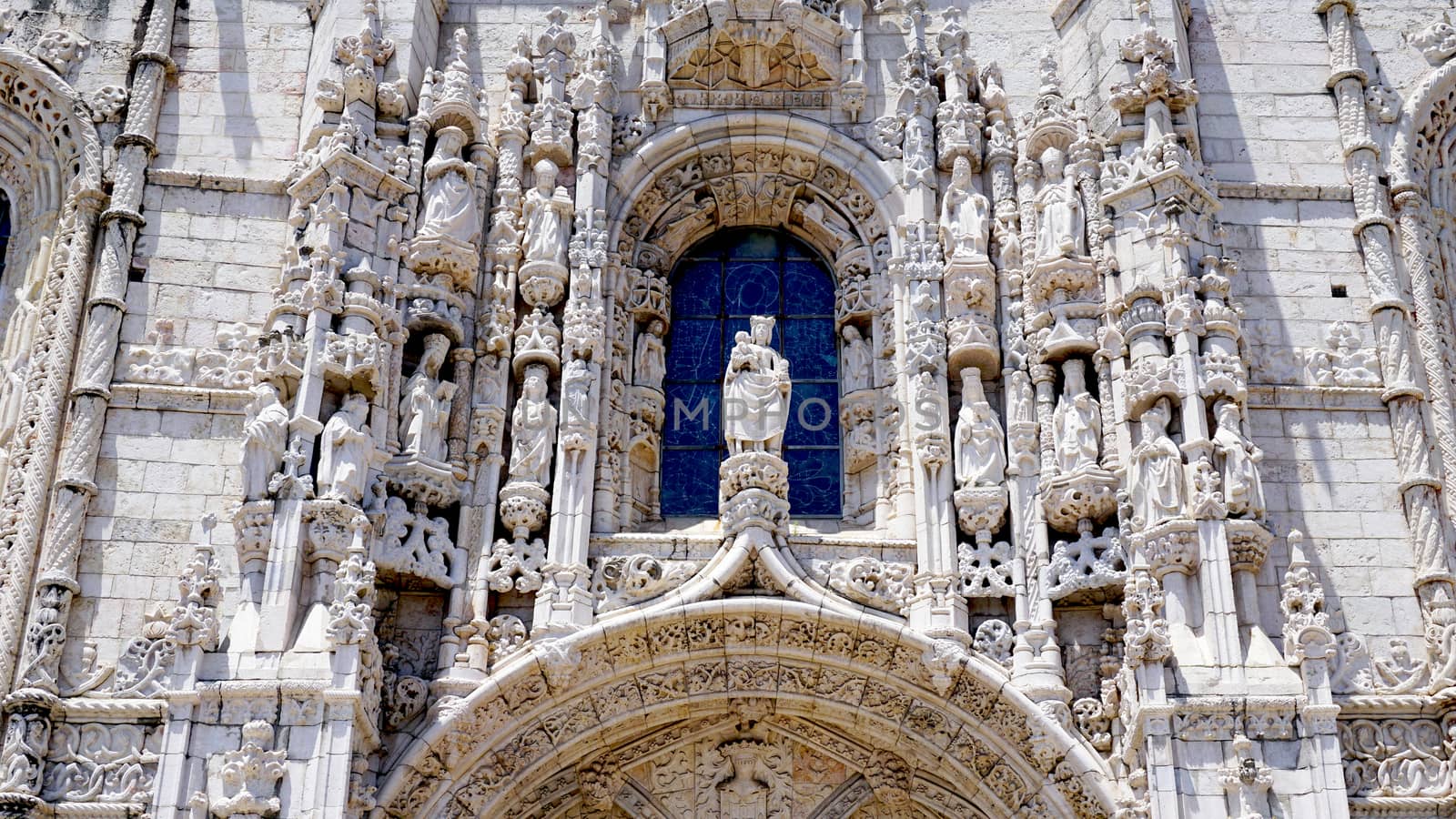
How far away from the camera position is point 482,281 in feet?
51.7

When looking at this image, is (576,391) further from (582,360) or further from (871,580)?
(871,580)

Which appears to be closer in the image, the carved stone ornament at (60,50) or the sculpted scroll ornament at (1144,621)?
the sculpted scroll ornament at (1144,621)

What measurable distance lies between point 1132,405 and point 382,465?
5478 mm

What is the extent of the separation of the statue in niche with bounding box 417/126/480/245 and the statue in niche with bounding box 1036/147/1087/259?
442 cm

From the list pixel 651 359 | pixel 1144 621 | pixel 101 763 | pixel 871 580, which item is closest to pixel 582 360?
pixel 651 359

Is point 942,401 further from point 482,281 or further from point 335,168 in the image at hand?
point 335,168

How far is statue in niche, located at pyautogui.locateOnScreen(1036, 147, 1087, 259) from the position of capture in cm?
1537

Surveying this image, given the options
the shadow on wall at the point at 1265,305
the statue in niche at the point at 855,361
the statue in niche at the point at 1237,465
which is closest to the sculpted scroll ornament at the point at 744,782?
the statue in niche at the point at 855,361

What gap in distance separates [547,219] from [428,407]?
1952 millimetres

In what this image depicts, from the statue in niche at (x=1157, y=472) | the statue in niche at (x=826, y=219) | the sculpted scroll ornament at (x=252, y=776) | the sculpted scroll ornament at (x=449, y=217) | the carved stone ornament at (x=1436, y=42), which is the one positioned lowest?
the sculpted scroll ornament at (x=252, y=776)

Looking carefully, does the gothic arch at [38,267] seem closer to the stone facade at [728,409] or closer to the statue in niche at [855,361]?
the stone facade at [728,409]

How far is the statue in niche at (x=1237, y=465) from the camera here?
13977 millimetres

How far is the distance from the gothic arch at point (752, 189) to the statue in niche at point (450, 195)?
4.10ft

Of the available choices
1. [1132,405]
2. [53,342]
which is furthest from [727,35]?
[53,342]
